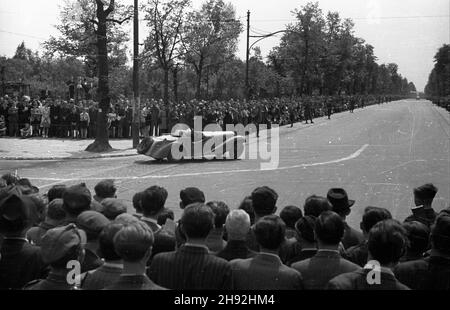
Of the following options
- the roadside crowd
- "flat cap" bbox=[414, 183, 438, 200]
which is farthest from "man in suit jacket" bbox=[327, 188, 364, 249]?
the roadside crowd

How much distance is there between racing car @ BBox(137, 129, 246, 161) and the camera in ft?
66.1

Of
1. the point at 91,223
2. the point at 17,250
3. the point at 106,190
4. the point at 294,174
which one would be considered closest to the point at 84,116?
the point at 294,174

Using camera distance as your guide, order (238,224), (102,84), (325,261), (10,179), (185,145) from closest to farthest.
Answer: (325,261) < (238,224) < (10,179) < (185,145) < (102,84)

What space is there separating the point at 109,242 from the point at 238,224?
3.63 ft

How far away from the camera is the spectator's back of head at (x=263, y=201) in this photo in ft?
19.0

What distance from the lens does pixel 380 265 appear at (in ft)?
12.7

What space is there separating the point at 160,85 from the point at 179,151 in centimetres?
4983

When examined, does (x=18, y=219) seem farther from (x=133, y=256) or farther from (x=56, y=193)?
(x=56, y=193)

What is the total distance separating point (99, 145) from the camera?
80.3 ft

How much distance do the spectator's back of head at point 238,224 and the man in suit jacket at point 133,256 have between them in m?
1.08

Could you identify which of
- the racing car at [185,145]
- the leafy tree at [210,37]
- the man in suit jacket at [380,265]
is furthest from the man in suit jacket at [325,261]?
the leafy tree at [210,37]

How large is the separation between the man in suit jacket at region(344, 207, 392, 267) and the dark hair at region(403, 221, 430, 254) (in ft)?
1.19

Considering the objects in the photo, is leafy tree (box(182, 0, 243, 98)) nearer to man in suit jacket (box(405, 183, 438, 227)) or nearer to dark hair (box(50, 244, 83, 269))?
man in suit jacket (box(405, 183, 438, 227))

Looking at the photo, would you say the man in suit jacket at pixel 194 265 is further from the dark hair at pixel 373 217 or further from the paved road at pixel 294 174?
the paved road at pixel 294 174
